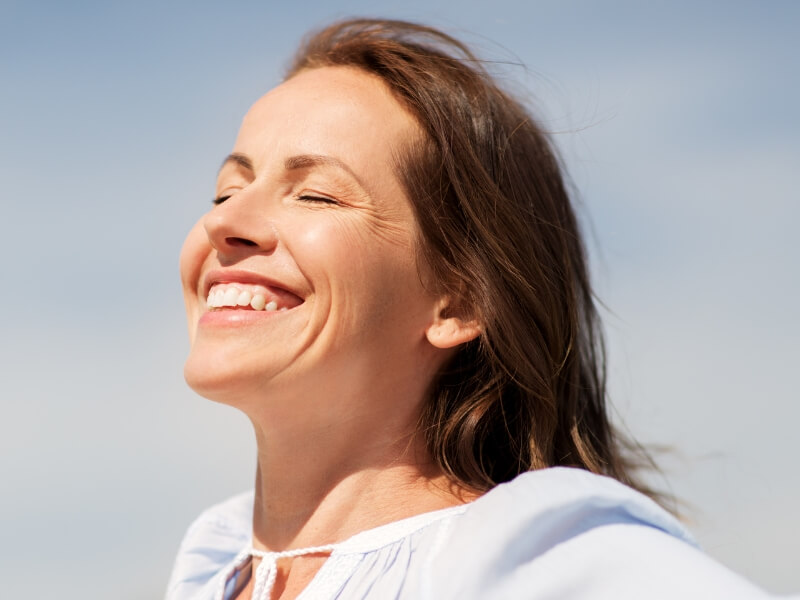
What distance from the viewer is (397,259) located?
2.52m

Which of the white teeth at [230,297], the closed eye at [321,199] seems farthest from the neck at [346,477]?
the closed eye at [321,199]

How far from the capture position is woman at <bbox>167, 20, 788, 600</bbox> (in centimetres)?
241

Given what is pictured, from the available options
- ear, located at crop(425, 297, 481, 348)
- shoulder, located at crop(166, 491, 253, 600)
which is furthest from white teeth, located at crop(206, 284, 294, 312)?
shoulder, located at crop(166, 491, 253, 600)

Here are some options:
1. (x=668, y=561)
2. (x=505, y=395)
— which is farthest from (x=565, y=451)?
(x=668, y=561)

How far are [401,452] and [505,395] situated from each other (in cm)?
39

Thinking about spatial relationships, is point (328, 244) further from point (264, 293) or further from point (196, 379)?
point (196, 379)

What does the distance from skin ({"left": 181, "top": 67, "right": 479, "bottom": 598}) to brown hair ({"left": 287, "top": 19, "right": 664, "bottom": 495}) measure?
6 cm

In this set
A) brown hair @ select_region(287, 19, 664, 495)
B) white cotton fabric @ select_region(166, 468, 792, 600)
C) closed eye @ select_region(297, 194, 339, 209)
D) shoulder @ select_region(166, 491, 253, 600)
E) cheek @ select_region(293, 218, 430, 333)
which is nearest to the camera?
white cotton fabric @ select_region(166, 468, 792, 600)

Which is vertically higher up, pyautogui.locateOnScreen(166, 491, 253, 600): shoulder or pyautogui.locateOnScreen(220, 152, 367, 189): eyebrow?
pyautogui.locateOnScreen(220, 152, 367, 189): eyebrow

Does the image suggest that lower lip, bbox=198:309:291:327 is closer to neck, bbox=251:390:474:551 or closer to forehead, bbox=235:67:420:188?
neck, bbox=251:390:474:551

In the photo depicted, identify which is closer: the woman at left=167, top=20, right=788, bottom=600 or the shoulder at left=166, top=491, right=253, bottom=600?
the woman at left=167, top=20, right=788, bottom=600

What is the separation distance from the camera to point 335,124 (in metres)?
2.56

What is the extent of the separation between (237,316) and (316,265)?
26 centimetres

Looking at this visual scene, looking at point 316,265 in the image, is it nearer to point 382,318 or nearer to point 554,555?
point 382,318
